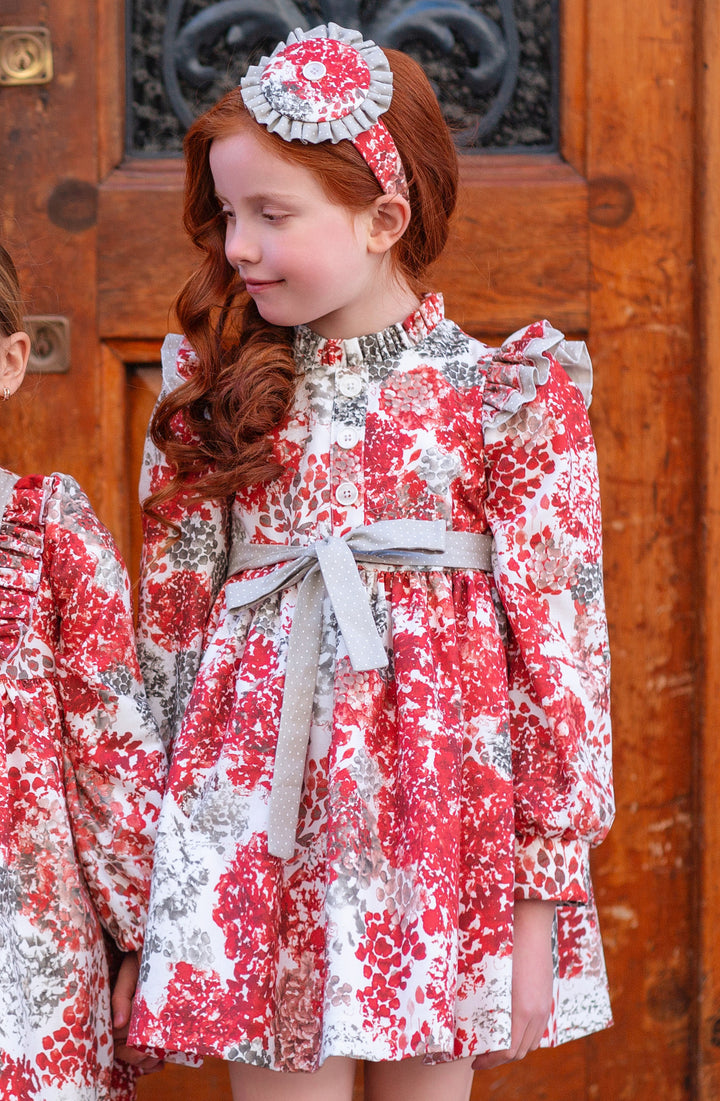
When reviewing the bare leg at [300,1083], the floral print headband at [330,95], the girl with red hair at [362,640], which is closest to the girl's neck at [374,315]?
the girl with red hair at [362,640]

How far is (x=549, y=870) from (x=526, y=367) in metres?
0.50

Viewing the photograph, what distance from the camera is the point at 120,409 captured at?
1.70 m

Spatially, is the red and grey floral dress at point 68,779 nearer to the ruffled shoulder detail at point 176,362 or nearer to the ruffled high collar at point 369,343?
the ruffled shoulder detail at point 176,362

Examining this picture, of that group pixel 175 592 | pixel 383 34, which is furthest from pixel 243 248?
pixel 383 34

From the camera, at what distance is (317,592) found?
4.10ft

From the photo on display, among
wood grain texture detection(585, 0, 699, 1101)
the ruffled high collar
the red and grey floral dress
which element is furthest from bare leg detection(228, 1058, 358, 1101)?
the ruffled high collar

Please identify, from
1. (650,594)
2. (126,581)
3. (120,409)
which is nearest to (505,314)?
(650,594)

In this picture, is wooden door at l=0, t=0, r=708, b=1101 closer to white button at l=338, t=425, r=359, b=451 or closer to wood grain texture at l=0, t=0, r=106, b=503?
wood grain texture at l=0, t=0, r=106, b=503

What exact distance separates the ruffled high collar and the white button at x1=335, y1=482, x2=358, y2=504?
141 mm

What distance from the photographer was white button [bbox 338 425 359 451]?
128cm

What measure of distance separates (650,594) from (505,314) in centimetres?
42

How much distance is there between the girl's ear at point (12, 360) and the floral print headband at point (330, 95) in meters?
0.35

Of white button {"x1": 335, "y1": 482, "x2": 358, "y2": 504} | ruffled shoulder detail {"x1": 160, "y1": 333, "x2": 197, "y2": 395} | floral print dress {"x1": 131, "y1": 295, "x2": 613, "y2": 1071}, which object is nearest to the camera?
floral print dress {"x1": 131, "y1": 295, "x2": 613, "y2": 1071}

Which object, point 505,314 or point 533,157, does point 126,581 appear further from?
point 533,157
